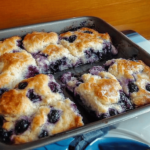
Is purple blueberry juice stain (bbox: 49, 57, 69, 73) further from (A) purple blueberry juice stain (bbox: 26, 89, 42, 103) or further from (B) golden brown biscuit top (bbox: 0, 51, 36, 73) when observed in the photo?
(A) purple blueberry juice stain (bbox: 26, 89, 42, 103)

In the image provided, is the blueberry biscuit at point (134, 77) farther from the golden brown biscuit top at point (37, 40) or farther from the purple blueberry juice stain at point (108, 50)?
the golden brown biscuit top at point (37, 40)

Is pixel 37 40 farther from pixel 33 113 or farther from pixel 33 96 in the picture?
pixel 33 113

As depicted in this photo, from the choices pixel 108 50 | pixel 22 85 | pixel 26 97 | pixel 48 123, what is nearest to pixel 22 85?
pixel 22 85

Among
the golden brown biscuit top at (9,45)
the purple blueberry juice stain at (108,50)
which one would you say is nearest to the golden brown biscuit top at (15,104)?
the golden brown biscuit top at (9,45)

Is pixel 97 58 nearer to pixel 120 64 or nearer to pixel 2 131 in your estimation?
pixel 120 64

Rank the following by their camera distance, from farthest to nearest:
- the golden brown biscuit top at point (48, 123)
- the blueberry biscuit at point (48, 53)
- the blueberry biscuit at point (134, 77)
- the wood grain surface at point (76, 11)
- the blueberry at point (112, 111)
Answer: the wood grain surface at point (76, 11) → the blueberry biscuit at point (48, 53) → the blueberry biscuit at point (134, 77) → the blueberry at point (112, 111) → the golden brown biscuit top at point (48, 123)

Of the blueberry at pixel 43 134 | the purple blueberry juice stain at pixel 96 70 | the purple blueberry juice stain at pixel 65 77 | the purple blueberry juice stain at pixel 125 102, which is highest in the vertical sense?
the purple blueberry juice stain at pixel 96 70

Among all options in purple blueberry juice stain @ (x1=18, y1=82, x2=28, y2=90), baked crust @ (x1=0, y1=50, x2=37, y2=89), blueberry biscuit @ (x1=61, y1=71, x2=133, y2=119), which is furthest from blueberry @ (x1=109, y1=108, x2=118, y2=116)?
baked crust @ (x1=0, y1=50, x2=37, y2=89)
